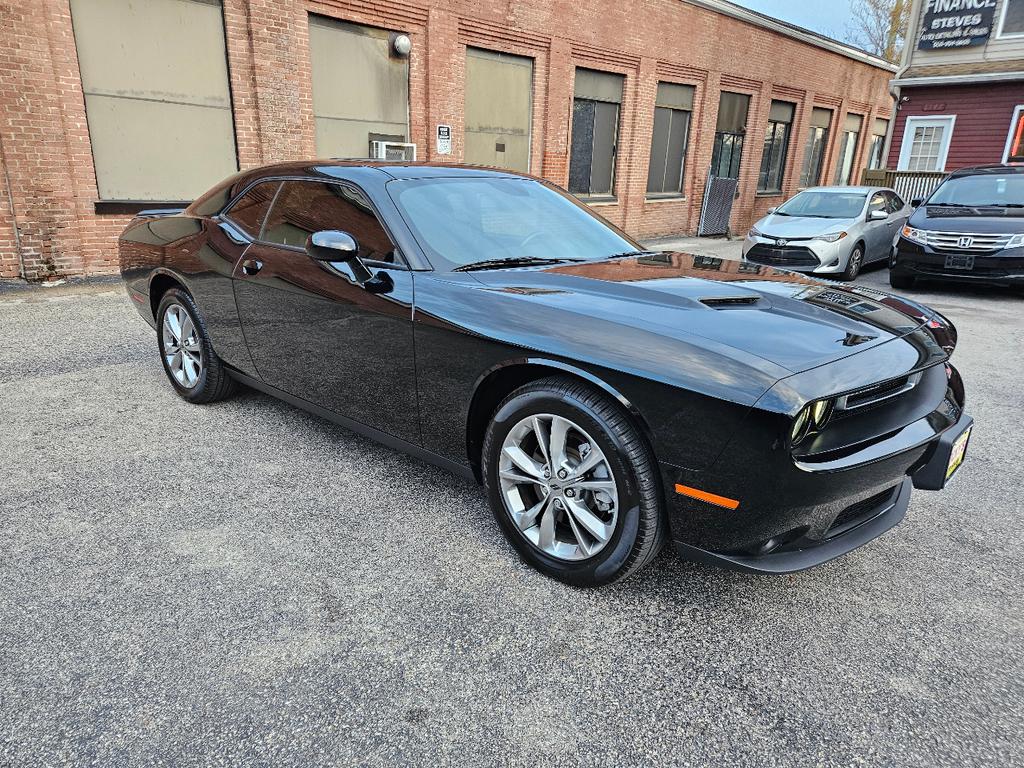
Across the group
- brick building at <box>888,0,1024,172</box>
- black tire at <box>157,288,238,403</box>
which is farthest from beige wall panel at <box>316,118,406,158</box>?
brick building at <box>888,0,1024,172</box>

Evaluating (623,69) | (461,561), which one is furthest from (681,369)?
(623,69)

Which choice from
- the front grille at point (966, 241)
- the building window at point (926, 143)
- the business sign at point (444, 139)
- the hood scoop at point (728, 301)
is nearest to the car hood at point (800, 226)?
the front grille at point (966, 241)

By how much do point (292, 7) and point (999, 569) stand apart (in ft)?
34.0

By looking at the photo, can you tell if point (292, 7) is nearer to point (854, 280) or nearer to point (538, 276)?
point (538, 276)

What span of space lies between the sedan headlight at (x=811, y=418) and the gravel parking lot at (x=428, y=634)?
78 centimetres

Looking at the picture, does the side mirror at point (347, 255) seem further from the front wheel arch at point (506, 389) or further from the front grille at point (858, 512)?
the front grille at point (858, 512)

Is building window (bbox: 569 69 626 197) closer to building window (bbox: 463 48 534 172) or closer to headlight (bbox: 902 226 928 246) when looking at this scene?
building window (bbox: 463 48 534 172)

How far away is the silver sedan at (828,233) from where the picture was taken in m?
10.1

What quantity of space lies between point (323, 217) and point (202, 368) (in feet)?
5.08

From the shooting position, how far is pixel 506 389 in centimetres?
266

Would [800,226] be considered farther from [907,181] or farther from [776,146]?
[776,146]

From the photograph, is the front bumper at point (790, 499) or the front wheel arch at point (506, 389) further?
the front wheel arch at point (506, 389)

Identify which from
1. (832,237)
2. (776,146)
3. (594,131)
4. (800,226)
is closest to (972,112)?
(776,146)

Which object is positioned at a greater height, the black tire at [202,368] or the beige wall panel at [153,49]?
the beige wall panel at [153,49]
